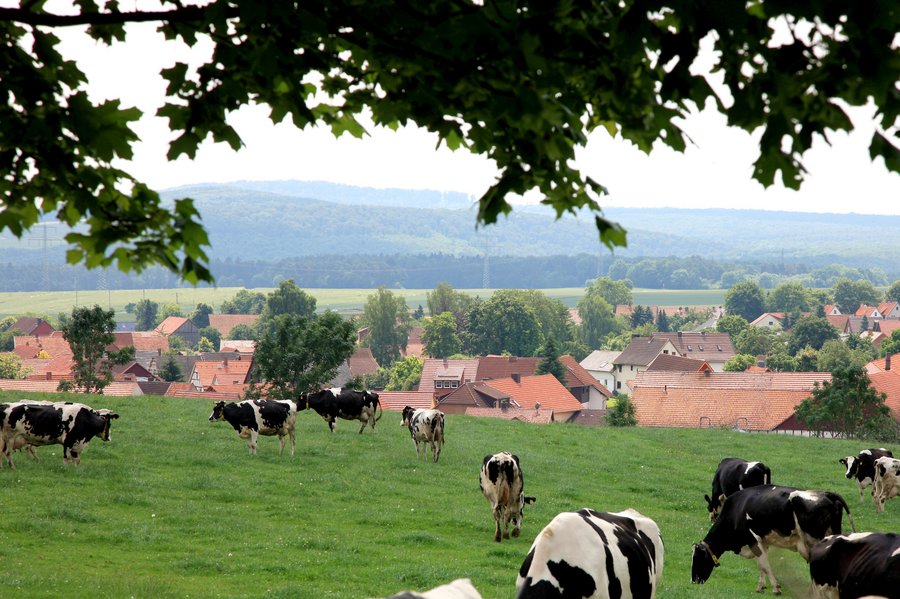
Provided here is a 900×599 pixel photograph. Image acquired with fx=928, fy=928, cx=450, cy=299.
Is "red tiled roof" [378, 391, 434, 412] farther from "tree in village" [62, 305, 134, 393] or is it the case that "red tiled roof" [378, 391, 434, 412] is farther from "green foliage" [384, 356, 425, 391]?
"green foliage" [384, 356, 425, 391]

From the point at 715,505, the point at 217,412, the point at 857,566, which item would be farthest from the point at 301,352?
the point at 857,566

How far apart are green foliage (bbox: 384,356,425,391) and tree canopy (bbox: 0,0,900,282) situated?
12764cm

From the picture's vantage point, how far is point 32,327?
190 metres

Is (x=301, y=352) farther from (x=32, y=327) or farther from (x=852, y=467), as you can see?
(x=32, y=327)

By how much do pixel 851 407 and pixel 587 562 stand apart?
40761 millimetres

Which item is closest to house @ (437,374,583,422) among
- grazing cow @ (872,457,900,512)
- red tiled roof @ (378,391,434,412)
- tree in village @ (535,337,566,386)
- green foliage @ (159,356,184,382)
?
tree in village @ (535,337,566,386)

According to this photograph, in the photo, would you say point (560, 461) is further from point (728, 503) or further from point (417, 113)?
point (417, 113)

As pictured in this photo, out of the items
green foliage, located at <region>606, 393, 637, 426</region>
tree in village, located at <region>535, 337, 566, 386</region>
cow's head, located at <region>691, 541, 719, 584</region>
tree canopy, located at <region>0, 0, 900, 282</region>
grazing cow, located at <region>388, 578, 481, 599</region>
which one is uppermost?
tree canopy, located at <region>0, 0, 900, 282</region>

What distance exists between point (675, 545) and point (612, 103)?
599 inches

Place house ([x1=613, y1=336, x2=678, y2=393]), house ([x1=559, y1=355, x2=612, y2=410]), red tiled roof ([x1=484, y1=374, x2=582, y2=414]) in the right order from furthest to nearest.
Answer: house ([x1=613, y1=336, x2=678, y2=393]) → house ([x1=559, y1=355, x2=612, y2=410]) → red tiled roof ([x1=484, y1=374, x2=582, y2=414])

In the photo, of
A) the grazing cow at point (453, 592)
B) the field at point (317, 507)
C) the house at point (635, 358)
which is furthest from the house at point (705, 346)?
the grazing cow at point (453, 592)

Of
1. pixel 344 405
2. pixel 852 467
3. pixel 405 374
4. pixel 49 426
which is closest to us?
pixel 49 426

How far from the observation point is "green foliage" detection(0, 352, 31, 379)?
106 meters

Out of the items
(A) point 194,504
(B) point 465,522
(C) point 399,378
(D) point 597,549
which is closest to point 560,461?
(B) point 465,522
